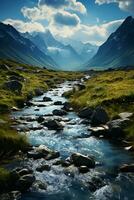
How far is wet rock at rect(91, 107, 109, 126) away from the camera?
5249cm

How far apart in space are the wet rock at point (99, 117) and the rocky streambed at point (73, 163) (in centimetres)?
16

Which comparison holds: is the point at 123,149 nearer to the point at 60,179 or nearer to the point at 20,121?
the point at 60,179

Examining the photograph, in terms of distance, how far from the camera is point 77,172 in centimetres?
3150

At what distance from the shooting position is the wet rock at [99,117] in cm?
5249

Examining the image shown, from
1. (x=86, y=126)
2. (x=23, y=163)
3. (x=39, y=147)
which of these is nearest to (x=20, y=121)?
(x=86, y=126)

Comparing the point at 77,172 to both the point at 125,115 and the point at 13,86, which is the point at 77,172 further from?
the point at 13,86

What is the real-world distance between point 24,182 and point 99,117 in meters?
27.5

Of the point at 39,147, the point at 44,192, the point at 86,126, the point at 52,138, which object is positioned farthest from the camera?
the point at 86,126

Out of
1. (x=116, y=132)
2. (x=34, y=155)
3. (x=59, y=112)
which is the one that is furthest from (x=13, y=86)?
(x=34, y=155)

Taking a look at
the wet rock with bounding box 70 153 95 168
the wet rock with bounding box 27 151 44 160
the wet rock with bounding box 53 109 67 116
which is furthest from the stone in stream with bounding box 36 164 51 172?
the wet rock with bounding box 53 109 67 116

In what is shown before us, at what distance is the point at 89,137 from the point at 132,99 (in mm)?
17935

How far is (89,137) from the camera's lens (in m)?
45.8

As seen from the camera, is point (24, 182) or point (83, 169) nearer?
point (24, 182)

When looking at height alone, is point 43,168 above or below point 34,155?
below
